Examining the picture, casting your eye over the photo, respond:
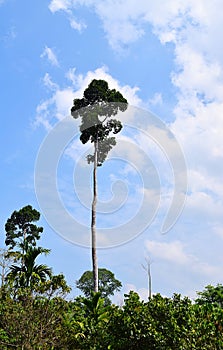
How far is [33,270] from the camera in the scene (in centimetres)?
2489

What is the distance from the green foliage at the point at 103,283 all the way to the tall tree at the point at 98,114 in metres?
21.1

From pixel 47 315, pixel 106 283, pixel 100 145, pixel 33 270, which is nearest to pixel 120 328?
pixel 47 315

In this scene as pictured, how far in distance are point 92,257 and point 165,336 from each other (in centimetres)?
1228

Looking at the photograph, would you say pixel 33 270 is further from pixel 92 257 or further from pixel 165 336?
pixel 165 336

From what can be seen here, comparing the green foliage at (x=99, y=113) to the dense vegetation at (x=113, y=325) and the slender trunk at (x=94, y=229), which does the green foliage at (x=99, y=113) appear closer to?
the slender trunk at (x=94, y=229)

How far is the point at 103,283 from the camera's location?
4509 centimetres

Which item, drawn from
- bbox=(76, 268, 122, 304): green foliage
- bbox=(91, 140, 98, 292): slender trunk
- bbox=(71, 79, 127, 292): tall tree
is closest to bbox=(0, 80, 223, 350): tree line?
bbox=(91, 140, 98, 292): slender trunk

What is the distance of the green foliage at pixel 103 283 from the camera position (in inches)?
1725

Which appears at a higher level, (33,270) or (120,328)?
(33,270)

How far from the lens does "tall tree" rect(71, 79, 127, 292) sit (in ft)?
85.9

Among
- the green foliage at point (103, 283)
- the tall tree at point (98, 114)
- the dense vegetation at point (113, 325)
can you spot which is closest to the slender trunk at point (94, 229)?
the tall tree at point (98, 114)

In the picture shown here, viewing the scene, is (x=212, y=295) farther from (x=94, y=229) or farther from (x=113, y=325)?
(x=113, y=325)

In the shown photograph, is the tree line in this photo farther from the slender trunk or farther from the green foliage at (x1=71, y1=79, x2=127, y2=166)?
the green foliage at (x1=71, y1=79, x2=127, y2=166)

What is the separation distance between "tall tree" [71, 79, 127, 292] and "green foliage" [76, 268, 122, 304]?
2113cm
